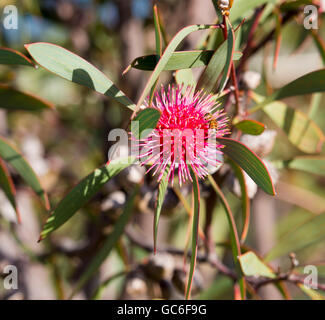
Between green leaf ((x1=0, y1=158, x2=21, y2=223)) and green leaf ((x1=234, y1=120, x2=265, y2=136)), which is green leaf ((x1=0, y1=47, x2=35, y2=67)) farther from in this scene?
green leaf ((x1=234, y1=120, x2=265, y2=136))

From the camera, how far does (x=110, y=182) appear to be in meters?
0.79

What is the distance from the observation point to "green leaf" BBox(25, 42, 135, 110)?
0.45 metres

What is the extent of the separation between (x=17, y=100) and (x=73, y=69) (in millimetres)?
239

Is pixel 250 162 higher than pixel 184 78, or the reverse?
pixel 184 78

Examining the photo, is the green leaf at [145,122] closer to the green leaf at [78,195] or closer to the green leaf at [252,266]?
the green leaf at [78,195]

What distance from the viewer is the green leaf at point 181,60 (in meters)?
0.45

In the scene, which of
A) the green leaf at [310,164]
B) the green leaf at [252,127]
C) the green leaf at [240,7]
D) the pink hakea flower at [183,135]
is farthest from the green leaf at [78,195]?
the green leaf at [310,164]

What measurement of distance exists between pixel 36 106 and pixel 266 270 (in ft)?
1.50

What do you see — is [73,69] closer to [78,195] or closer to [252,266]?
[78,195]

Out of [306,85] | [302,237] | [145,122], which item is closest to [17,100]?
[145,122]

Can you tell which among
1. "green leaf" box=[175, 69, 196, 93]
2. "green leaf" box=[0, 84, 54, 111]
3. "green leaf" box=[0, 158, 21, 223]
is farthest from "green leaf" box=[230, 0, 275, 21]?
"green leaf" box=[0, 158, 21, 223]

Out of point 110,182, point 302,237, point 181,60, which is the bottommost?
point 302,237

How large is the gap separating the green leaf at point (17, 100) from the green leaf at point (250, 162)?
0.32m
